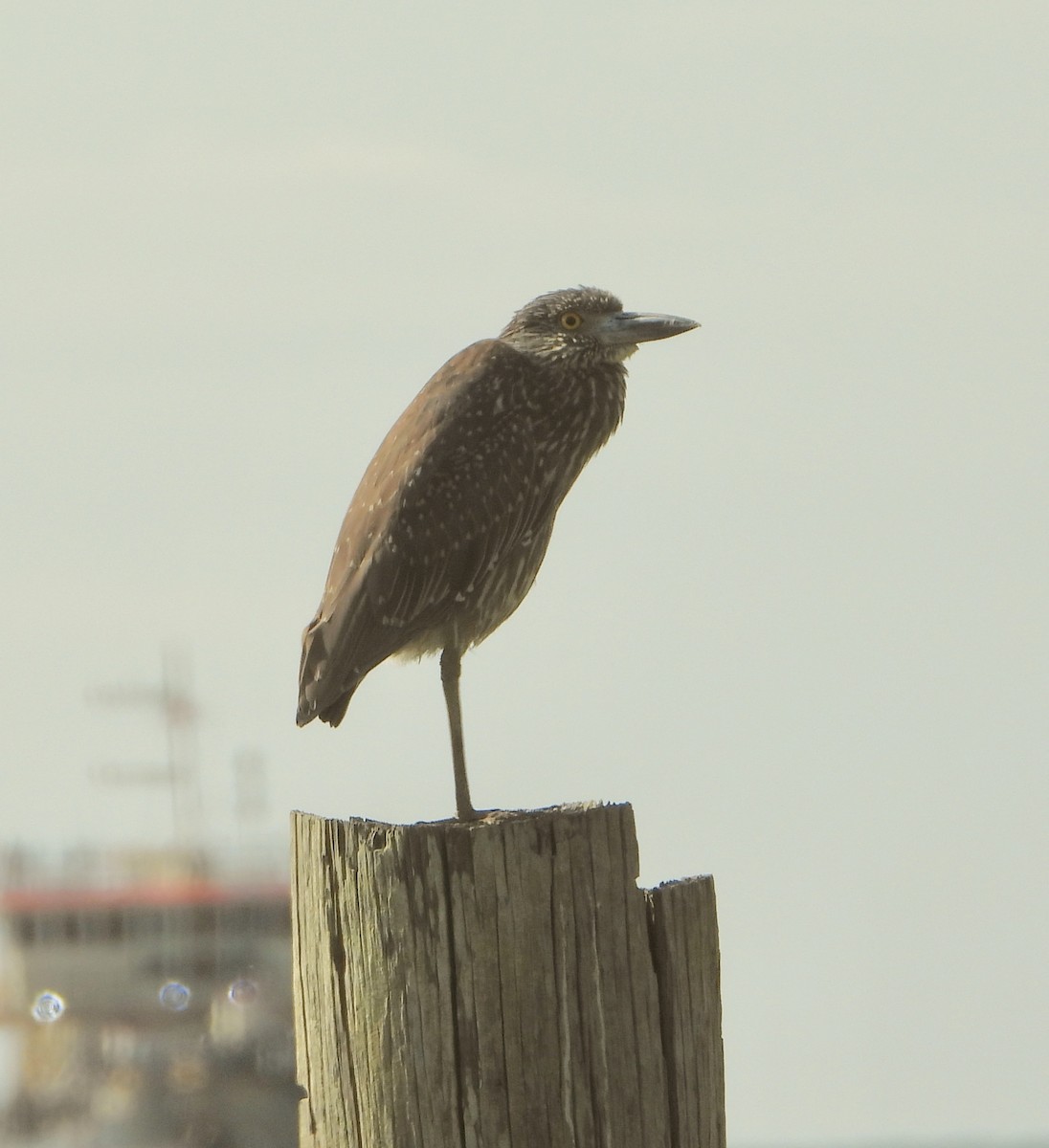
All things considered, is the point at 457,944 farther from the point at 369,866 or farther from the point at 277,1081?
the point at 277,1081

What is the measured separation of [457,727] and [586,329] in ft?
5.30

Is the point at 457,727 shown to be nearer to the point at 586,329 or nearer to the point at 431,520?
the point at 431,520

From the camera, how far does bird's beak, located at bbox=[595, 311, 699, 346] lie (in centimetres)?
846

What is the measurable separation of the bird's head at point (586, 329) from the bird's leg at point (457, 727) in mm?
1159

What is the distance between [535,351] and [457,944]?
3.54m

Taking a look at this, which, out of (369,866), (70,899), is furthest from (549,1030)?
(70,899)

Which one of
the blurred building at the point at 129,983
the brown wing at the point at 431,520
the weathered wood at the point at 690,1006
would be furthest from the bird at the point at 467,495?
the blurred building at the point at 129,983

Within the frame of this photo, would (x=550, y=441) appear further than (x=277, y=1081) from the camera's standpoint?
Yes

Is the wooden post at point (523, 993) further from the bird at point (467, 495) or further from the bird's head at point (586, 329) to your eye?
the bird's head at point (586, 329)

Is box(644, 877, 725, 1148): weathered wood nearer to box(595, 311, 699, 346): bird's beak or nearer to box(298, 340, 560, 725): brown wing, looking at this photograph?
box(298, 340, 560, 725): brown wing

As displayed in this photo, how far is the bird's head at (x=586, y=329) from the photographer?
27.9 feet

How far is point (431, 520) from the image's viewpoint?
25.7ft

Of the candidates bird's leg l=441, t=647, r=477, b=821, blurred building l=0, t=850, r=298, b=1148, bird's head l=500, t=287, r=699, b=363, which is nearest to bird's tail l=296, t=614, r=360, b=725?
bird's leg l=441, t=647, r=477, b=821

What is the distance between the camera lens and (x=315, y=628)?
7.60 meters
